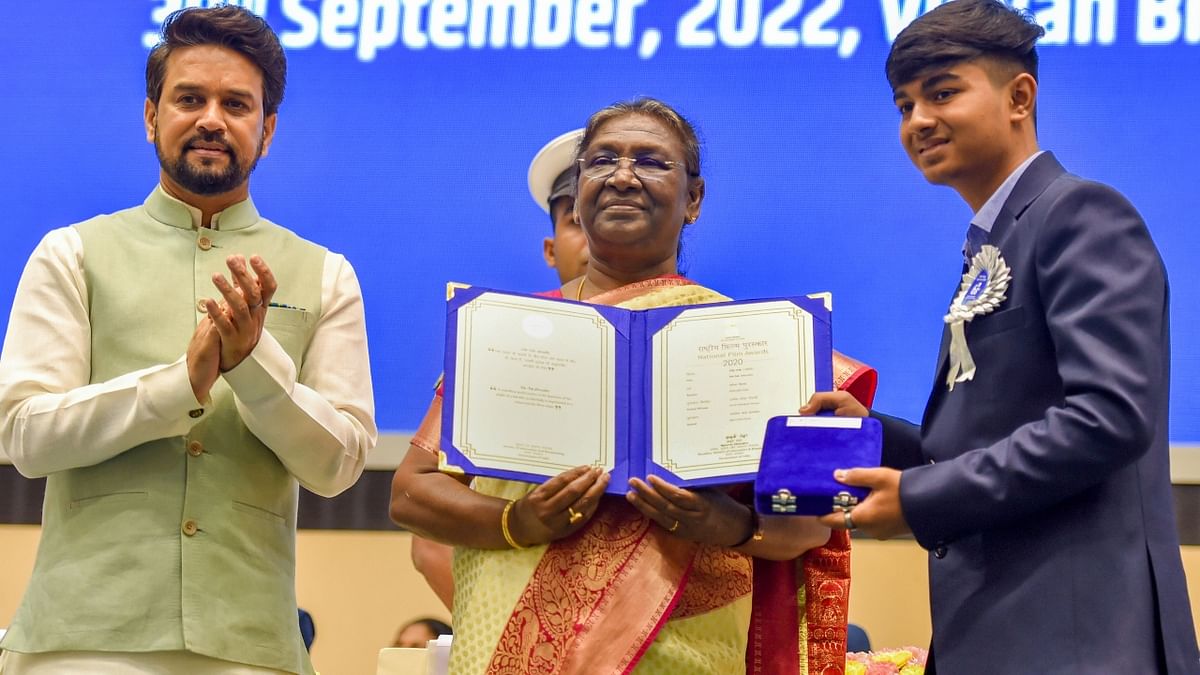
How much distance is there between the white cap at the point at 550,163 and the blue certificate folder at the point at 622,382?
5.89ft

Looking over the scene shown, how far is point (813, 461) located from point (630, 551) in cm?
45

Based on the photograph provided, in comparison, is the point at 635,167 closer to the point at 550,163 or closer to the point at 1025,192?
the point at 1025,192

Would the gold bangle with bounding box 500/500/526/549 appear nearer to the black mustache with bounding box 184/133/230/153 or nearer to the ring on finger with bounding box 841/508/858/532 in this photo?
the ring on finger with bounding box 841/508/858/532

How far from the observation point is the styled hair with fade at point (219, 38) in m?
2.83

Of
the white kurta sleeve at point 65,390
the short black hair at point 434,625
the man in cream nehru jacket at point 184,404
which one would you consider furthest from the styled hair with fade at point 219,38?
the short black hair at point 434,625

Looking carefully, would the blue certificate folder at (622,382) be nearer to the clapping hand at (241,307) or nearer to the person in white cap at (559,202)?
the clapping hand at (241,307)

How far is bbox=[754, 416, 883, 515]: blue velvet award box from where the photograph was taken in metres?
2.21

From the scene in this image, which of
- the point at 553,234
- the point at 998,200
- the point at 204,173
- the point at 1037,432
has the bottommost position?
the point at 1037,432

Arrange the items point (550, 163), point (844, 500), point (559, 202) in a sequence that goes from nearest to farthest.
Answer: point (844, 500), point (559, 202), point (550, 163)

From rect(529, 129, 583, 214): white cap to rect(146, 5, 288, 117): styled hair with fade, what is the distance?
1513mm

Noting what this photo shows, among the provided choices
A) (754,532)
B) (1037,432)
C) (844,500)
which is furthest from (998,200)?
(754,532)

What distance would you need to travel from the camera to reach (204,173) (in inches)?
108

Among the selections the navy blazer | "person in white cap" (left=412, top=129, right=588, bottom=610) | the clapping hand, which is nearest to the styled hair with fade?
the clapping hand

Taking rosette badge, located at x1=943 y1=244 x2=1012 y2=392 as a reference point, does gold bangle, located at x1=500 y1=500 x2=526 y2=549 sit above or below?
below
